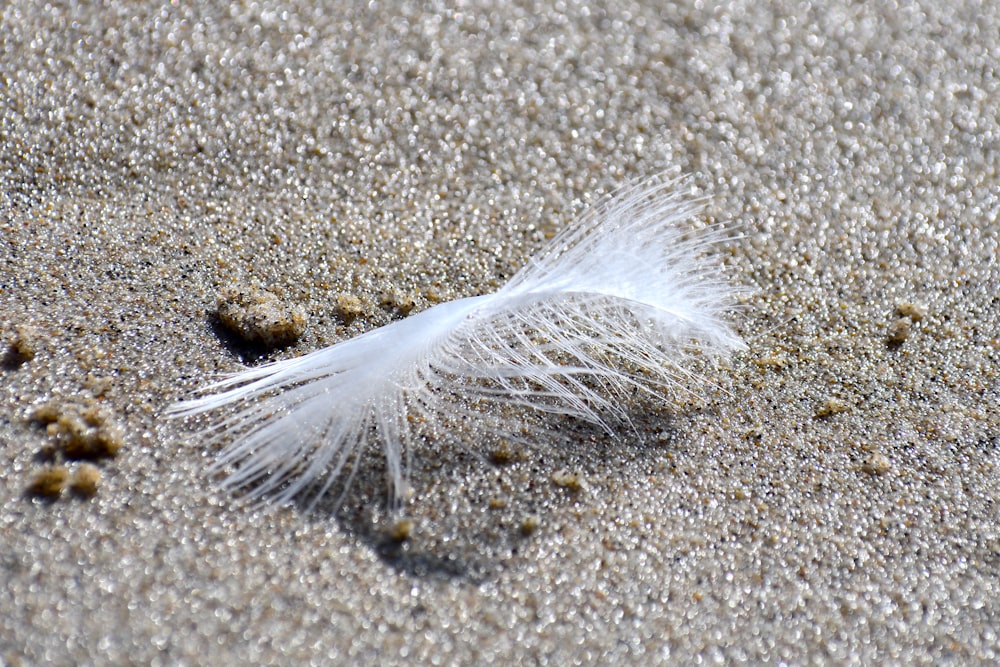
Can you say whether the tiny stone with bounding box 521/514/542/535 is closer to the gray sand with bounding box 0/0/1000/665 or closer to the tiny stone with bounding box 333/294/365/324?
the gray sand with bounding box 0/0/1000/665

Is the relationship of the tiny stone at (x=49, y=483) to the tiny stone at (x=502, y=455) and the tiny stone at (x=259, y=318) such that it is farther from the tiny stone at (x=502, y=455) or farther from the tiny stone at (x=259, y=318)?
the tiny stone at (x=502, y=455)

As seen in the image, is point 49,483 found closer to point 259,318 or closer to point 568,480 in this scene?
point 259,318

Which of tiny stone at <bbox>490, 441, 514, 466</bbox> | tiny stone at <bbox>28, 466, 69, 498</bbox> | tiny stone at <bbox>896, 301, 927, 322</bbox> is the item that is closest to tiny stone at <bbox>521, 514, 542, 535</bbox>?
tiny stone at <bbox>490, 441, 514, 466</bbox>

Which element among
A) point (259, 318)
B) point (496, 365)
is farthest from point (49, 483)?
point (496, 365)

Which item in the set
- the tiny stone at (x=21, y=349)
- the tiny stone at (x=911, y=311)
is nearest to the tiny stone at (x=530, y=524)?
the tiny stone at (x=21, y=349)

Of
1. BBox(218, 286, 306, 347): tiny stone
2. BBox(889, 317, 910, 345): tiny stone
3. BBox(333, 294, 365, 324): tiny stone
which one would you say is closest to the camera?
BBox(218, 286, 306, 347): tiny stone

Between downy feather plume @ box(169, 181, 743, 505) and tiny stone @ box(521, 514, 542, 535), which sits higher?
downy feather plume @ box(169, 181, 743, 505)
